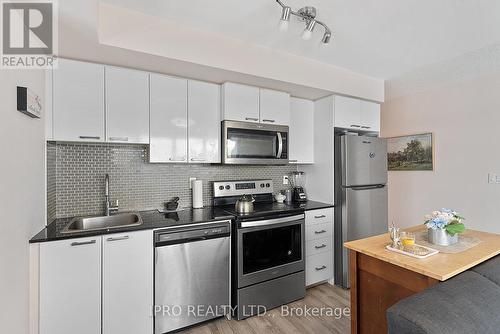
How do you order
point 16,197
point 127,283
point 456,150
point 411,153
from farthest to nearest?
point 411,153 < point 456,150 < point 127,283 < point 16,197

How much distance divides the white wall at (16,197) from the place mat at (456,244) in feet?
7.80

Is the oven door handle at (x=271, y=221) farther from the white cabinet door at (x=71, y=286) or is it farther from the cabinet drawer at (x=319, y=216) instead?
the white cabinet door at (x=71, y=286)

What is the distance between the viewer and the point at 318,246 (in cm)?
276

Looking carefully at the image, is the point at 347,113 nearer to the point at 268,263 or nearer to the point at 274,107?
the point at 274,107

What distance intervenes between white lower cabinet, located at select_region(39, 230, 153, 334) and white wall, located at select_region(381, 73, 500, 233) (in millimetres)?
3626

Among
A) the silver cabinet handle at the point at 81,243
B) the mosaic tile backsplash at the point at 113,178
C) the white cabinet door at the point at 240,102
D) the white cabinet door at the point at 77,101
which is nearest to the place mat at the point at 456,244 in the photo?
the white cabinet door at the point at 240,102

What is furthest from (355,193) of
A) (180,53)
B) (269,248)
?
(180,53)

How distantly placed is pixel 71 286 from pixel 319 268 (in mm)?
2340

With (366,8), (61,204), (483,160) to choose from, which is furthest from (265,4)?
(483,160)

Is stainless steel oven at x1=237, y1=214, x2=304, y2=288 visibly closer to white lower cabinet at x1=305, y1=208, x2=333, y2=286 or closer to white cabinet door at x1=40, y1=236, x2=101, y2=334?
white lower cabinet at x1=305, y1=208, x2=333, y2=286

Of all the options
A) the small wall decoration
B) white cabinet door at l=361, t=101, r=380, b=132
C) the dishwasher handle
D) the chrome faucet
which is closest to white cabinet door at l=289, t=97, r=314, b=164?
white cabinet door at l=361, t=101, r=380, b=132

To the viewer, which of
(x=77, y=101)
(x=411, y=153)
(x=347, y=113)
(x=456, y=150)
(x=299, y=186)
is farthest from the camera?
(x=411, y=153)

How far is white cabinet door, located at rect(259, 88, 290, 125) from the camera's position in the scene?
2.66 meters

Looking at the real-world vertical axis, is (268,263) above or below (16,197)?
below
